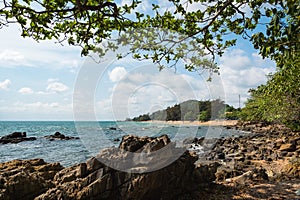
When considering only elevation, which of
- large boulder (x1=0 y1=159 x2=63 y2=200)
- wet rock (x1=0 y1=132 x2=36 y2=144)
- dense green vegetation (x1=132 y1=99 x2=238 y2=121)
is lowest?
wet rock (x1=0 y1=132 x2=36 y2=144)

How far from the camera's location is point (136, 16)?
18.5 ft

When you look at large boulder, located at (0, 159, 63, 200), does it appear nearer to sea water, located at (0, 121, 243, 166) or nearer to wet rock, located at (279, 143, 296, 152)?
sea water, located at (0, 121, 243, 166)

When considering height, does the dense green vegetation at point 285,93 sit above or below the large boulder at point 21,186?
above

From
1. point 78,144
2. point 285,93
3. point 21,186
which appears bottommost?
point 78,144

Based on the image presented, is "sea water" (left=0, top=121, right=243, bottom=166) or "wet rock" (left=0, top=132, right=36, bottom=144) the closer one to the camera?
"sea water" (left=0, top=121, right=243, bottom=166)

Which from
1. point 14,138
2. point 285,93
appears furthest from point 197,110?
point 14,138

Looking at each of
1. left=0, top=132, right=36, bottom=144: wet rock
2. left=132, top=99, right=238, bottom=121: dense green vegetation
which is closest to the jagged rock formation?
left=132, top=99, right=238, bottom=121: dense green vegetation

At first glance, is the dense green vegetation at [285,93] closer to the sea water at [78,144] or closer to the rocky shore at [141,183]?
the rocky shore at [141,183]

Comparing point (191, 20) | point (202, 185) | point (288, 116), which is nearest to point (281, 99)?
point (288, 116)

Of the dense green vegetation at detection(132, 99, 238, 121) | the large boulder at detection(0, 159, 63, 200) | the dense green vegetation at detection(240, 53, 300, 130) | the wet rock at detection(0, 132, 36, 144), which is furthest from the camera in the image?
the wet rock at detection(0, 132, 36, 144)

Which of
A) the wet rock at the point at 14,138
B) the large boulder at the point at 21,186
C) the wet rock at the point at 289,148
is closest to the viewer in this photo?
the large boulder at the point at 21,186

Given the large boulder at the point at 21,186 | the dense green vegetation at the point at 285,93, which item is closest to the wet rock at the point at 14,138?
the large boulder at the point at 21,186

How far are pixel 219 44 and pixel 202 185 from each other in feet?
14.3

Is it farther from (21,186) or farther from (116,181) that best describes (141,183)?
(21,186)
